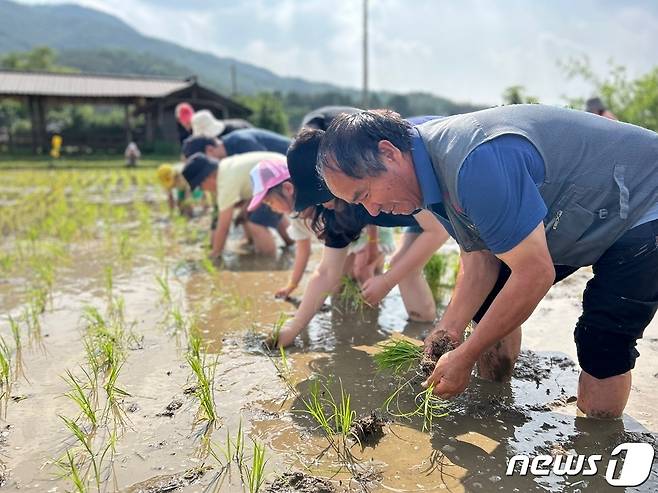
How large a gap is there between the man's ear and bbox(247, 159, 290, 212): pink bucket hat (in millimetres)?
1473

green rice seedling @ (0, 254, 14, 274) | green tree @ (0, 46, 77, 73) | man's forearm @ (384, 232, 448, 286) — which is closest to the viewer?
man's forearm @ (384, 232, 448, 286)

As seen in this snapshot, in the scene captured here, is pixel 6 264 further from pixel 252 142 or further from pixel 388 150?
pixel 388 150

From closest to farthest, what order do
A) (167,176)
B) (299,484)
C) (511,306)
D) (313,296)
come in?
1. (511,306)
2. (299,484)
3. (313,296)
4. (167,176)

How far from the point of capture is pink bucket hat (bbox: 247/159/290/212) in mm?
3227

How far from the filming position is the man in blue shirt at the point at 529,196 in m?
1.61

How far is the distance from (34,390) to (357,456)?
1.44 metres

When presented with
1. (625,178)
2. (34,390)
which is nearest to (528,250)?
(625,178)

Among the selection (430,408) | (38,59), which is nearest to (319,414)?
(430,408)

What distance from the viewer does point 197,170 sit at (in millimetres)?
4734

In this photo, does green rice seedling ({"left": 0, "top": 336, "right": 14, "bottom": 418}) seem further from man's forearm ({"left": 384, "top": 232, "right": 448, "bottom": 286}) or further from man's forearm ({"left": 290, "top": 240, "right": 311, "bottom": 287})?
man's forearm ({"left": 384, "top": 232, "right": 448, "bottom": 286})

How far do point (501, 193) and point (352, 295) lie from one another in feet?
7.01

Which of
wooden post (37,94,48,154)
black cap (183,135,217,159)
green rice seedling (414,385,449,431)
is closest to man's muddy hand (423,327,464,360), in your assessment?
green rice seedling (414,385,449,431)

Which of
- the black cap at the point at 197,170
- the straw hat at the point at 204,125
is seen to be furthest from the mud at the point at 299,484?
the straw hat at the point at 204,125

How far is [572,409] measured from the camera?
2.25 m
